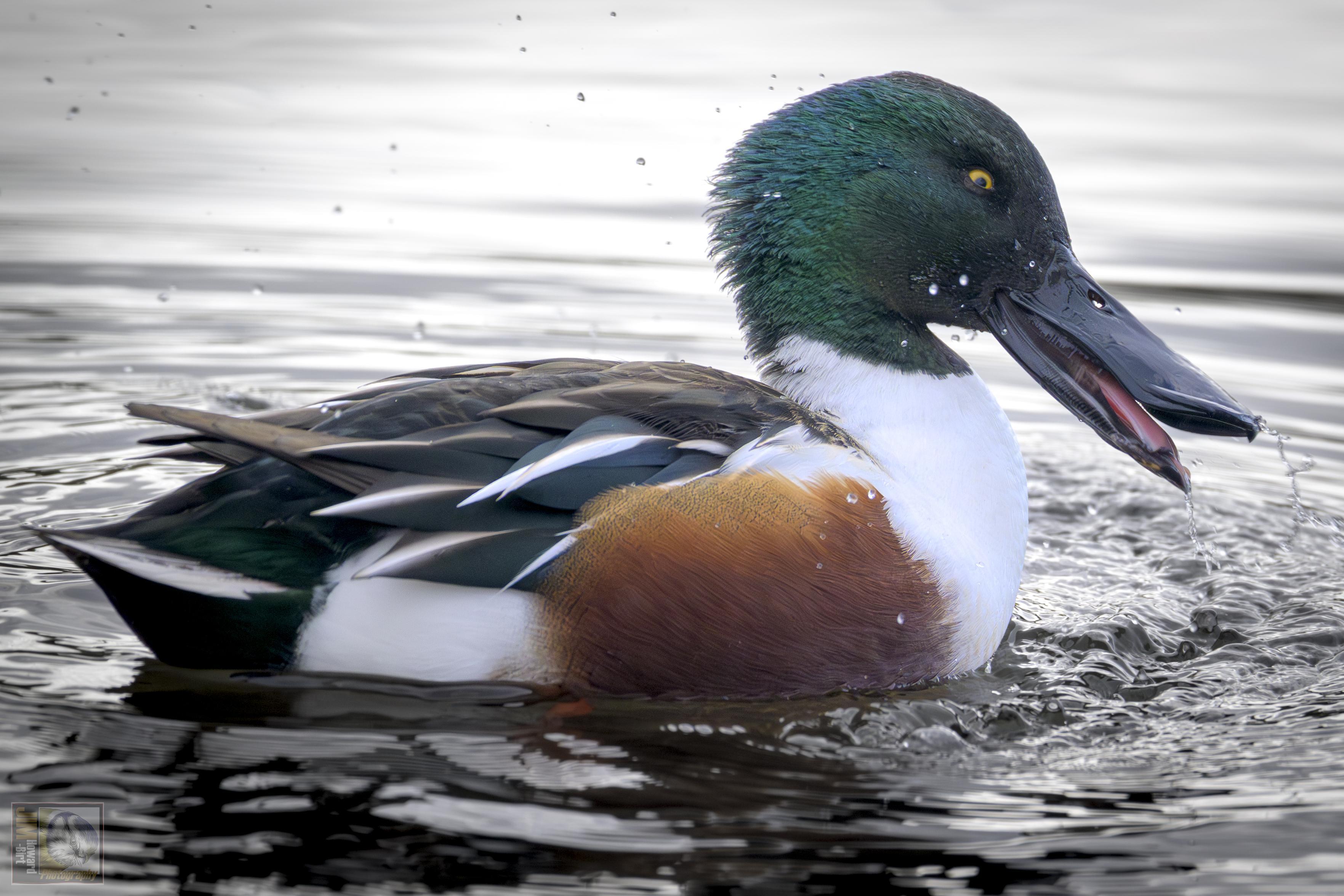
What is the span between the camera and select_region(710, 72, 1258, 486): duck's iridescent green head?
12.4 ft

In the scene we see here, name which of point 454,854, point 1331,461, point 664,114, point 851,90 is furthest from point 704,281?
point 454,854

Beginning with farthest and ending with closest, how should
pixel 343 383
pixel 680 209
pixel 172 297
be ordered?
pixel 680 209 → pixel 172 297 → pixel 343 383

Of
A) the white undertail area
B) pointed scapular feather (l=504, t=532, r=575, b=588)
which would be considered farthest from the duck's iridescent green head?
the white undertail area

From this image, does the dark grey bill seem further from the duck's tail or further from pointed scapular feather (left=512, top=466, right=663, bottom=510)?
the duck's tail

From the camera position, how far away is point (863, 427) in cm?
372

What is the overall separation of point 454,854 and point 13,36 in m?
9.23

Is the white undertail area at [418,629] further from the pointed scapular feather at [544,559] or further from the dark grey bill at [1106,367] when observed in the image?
the dark grey bill at [1106,367]

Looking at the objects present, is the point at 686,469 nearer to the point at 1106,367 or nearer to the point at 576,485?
the point at 576,485

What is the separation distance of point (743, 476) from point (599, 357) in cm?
336

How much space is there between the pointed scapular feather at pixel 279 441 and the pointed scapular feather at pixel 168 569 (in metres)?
0.26

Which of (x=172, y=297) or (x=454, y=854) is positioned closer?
(x=454, y=854)

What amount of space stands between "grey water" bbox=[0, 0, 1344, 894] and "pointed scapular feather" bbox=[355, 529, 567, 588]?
0.32 m

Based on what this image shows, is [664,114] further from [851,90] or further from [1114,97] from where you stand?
[851,90]

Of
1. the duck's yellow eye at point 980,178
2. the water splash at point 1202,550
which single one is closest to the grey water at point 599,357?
the water splash at point 1202,550
